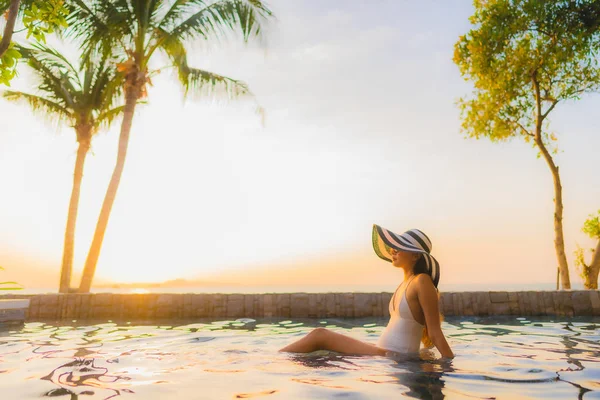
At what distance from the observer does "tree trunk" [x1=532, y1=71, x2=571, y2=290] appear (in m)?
11.6

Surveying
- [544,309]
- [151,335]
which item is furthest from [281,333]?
[544,309]

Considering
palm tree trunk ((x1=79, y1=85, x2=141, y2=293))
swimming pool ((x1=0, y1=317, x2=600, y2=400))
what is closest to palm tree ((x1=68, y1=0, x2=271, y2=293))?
palm tree trunk ((x1=79, y1=85, x2=141, y2=293))

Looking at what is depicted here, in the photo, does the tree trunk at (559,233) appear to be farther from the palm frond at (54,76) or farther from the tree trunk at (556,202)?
the palm frond at (54,76)

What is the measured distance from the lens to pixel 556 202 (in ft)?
39.6

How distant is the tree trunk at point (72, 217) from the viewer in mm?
12883

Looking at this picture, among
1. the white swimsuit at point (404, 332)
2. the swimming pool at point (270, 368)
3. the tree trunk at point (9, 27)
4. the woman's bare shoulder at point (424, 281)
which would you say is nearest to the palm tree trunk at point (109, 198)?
the swimming pool at point (270, 368)

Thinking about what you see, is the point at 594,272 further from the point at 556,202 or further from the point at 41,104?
the point at 41,104

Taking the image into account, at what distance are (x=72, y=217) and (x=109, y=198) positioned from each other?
2.56m

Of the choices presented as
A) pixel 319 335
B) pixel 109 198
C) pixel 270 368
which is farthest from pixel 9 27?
pixel 109 198

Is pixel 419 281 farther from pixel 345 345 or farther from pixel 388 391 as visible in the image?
pixel 388 391

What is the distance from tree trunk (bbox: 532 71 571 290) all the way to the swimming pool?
6.21 m

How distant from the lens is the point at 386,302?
27.6 ft

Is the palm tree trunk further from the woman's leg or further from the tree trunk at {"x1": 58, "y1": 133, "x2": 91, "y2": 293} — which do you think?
the woman's leg

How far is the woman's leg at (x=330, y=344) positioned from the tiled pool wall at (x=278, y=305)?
416 cm
